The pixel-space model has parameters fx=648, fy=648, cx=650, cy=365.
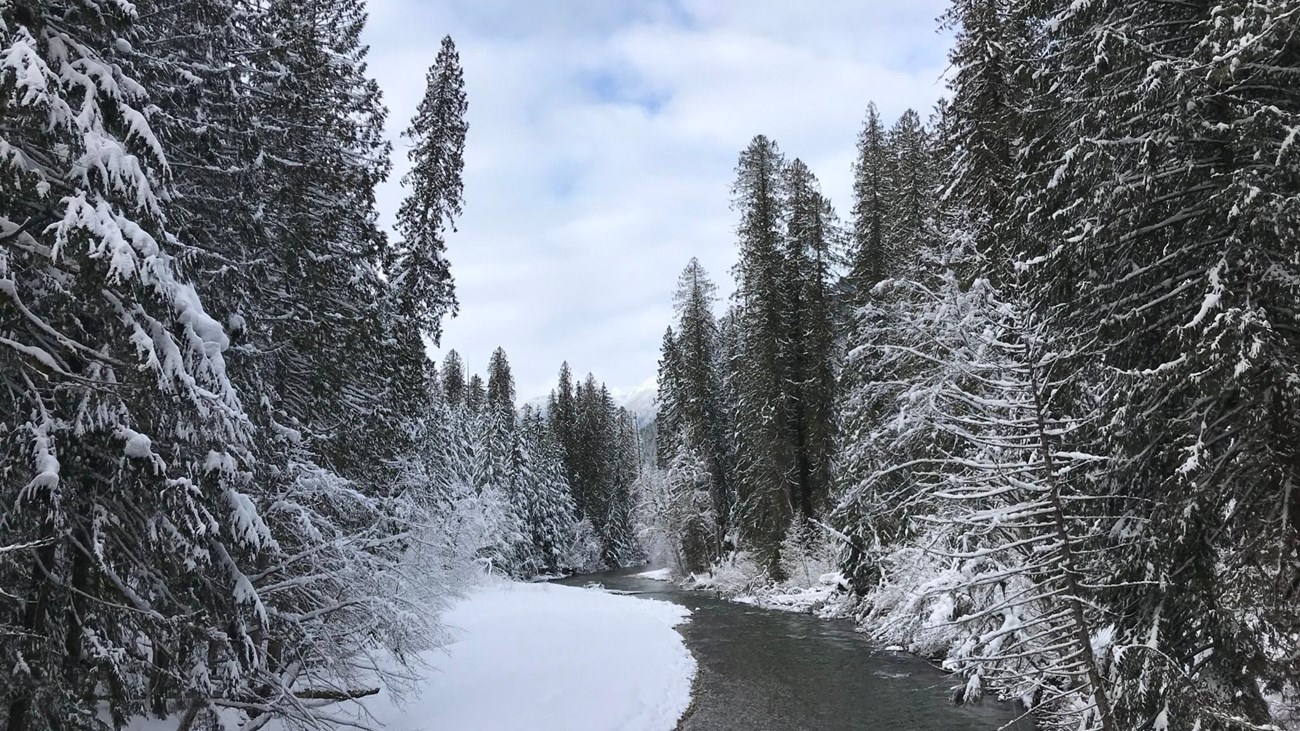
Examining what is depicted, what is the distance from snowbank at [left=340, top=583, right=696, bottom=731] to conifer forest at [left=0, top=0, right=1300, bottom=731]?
14cm

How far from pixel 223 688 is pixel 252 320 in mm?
4633

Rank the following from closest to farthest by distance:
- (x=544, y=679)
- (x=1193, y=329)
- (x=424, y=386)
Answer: (x=1193, y=329)
(x=424, y=386)
(x=544, y=679)

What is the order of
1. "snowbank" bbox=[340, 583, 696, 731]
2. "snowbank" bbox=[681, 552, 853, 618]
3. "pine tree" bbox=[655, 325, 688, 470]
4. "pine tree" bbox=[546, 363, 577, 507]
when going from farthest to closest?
"pine tree" bbox=[546, 363, 577, 507]
"pine tree" bbox=[655, 325, 688, 470]
"snowbank" bbox=[681, 552, 853, 618]
"snowbank" bbox=[340, 583, 696, 731]

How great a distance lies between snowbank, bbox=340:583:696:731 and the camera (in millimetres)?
11422

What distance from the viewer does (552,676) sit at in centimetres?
1438

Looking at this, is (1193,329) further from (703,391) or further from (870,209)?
(703,391)

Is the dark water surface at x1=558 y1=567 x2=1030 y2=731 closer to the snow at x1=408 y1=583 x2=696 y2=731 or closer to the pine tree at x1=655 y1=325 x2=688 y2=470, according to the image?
the snow at x1=408 y1=583 x2=696 y2=731

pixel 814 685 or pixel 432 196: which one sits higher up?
pixel 432 196

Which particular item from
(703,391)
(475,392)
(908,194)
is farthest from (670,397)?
(475,392)

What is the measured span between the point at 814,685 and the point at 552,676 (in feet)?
18.9

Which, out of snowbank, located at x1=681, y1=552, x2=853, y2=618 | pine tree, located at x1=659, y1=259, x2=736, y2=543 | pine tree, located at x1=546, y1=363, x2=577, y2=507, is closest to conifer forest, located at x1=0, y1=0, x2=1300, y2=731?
snowbank, located at x1=681, y1=552, x2=853, y2=618

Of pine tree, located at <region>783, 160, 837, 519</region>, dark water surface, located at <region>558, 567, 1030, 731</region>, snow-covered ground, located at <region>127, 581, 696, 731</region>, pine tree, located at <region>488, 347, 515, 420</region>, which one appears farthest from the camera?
pine tree, located at <region>488, 347, 515, 420</region>

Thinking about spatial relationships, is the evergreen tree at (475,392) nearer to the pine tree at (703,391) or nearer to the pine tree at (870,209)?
the pine tree at (703,391)

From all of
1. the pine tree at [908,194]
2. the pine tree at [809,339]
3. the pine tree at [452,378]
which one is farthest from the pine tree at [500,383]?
the pine tree at [908,194]
